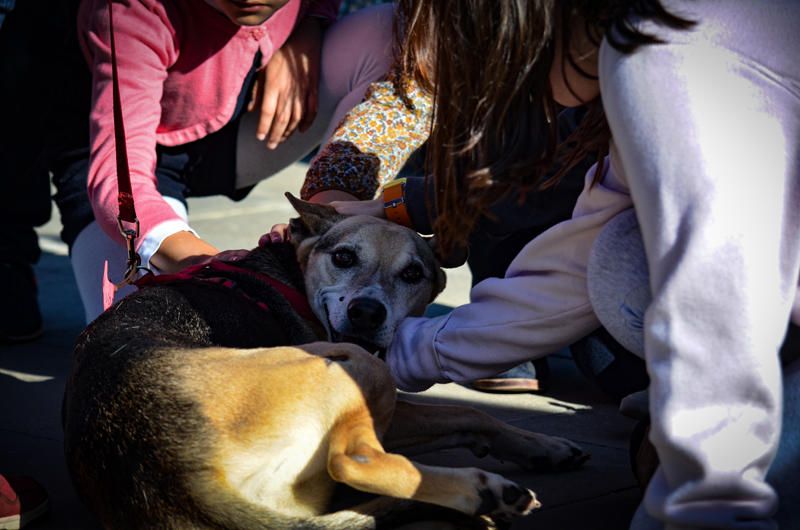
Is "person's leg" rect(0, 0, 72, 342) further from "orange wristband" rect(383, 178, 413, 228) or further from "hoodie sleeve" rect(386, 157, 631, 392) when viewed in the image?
"hoodie sleeve" rect(386, 157, 631, 392)

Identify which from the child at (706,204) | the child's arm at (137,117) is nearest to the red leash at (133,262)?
the child's arm at (137,117)

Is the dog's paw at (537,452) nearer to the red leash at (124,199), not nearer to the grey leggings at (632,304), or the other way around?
the grey leggings at (632,304)

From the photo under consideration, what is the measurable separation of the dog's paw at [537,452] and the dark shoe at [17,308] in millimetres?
2539

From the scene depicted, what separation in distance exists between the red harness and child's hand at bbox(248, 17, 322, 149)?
1.09m

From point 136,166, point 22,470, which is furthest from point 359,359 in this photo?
point 136,166

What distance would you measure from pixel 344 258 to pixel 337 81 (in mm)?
1228

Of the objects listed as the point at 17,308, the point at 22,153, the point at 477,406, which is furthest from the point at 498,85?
the point at 17,308

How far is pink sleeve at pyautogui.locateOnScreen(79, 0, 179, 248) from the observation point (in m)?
3.60

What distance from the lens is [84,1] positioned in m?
3.97

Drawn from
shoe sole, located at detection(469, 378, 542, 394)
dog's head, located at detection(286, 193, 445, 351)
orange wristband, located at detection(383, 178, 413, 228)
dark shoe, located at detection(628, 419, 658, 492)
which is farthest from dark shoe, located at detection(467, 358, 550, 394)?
dark shoe, located at detection(628, 419, 658, 492)

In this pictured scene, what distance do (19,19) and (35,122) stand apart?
45 centimetres

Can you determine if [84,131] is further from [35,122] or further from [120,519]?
[120,519]

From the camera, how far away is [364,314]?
3.23 m

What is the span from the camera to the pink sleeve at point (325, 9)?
4383mm
